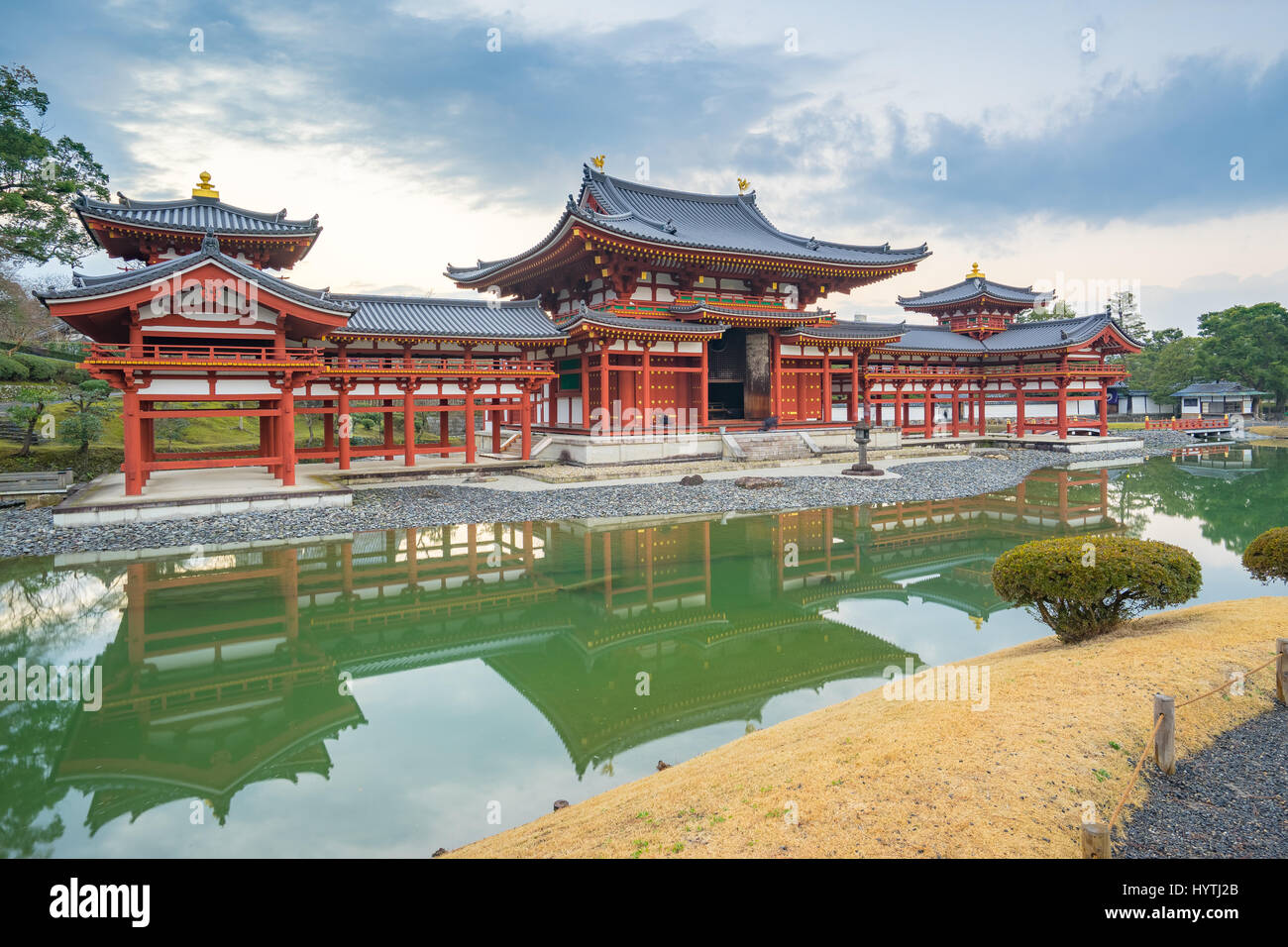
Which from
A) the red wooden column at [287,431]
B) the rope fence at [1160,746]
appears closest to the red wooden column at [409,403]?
the red wooden column at [287,431]

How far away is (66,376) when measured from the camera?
2917 centimetres

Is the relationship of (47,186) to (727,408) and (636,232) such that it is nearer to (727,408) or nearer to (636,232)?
(636,232)

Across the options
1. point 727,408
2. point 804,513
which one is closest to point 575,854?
point 804,513

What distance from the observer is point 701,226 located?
1261 inches

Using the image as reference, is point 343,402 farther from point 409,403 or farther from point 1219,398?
point 1219,398

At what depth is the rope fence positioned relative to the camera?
11.4 ft

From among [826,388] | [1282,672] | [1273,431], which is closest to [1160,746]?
[1282,672]

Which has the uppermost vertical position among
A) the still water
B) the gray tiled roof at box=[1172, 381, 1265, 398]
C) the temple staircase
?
the gray tiled roof at box=[1172, 381, 1265, 398]

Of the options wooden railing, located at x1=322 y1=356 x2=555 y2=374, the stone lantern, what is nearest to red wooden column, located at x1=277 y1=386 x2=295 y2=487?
wooden railing, located at x1=322 y1=356 x2=555 y2=374

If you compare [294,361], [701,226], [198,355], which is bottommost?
[294,361]

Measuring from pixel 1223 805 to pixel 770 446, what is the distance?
23613 mm

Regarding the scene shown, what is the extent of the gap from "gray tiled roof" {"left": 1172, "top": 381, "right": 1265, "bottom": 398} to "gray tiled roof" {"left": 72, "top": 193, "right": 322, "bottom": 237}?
66776 mm

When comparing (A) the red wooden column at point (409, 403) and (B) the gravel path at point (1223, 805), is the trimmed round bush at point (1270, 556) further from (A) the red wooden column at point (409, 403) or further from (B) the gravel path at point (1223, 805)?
(A) the red wooden column at point (409, 403)

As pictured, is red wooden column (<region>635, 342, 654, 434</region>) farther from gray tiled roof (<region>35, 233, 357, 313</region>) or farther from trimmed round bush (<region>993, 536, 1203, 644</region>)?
trimmed round bush (<region>993, 536, 1203, 644</region>)
